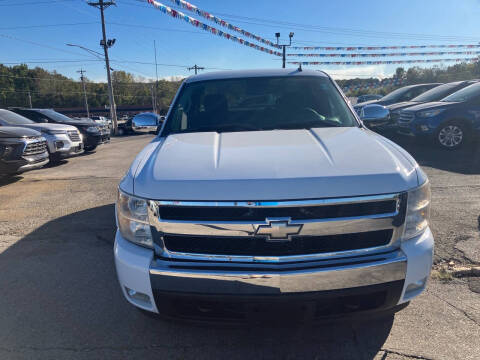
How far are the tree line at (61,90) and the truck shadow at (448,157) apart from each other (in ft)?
232

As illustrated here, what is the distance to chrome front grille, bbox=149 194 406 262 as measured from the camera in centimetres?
170

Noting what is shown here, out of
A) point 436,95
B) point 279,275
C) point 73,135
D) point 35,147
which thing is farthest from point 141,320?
point 436,95

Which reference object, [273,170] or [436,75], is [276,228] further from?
[436,75]

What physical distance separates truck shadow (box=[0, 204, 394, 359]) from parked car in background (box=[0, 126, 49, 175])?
12.8 ft

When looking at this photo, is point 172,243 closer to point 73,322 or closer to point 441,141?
point 73,322

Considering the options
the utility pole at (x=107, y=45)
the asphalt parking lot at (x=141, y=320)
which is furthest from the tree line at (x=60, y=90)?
the asphalt parking lot at (x=141, y=320)

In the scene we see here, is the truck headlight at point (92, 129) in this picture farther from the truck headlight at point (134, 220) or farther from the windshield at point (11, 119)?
the truck headlight at point (134, 220)

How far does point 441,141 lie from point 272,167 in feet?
27.6

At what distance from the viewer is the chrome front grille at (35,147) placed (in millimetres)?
6755

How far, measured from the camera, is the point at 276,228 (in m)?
1.69

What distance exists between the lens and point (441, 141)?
337 inches

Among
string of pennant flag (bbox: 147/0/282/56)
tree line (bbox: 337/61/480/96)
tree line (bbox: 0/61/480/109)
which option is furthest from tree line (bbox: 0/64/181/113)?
string of pennant flag (bbox: 147/0/282/56)

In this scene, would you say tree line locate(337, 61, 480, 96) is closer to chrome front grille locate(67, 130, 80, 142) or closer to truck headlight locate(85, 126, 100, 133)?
truck headlight locate(85, 126, 100, 133)

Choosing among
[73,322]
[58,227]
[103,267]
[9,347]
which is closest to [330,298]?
[73,322]
